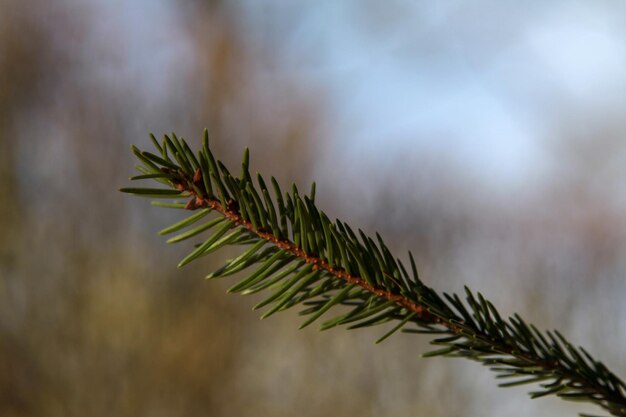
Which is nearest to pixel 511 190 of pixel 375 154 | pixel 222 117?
pixel 375 154

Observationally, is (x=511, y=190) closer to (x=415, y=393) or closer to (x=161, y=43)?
(x=415, y=393)

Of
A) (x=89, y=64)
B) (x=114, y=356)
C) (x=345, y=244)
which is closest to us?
(x=345, y=244)

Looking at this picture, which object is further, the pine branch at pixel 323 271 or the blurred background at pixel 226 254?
the blurred background at pixel 226 254

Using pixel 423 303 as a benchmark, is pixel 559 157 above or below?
above

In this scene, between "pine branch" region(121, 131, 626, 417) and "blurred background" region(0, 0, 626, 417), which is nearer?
"pine branch" region(121, 131, 626, 417)

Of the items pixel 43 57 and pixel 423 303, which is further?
pixel 43 57

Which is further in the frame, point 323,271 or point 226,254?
point 226,254

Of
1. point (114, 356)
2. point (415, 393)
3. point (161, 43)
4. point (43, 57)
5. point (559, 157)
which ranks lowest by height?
point (114, 356)

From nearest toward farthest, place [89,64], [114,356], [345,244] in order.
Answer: [345,244], [114,356], [89,64]
